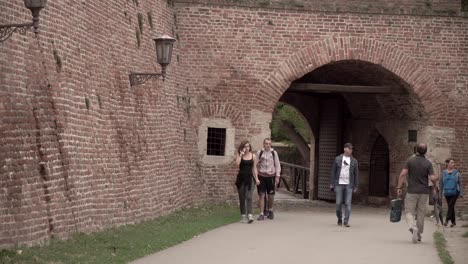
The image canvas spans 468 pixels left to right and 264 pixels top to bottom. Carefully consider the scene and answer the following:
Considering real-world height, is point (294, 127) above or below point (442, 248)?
above

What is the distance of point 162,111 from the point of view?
1908cm

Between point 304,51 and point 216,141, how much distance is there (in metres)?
2.82

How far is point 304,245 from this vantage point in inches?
543

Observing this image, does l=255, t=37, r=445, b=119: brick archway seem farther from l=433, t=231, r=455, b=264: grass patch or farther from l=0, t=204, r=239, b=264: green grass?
l=433, t=231, r=455, b=264: grass patch

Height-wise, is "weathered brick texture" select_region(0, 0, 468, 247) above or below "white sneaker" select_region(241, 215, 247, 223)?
above

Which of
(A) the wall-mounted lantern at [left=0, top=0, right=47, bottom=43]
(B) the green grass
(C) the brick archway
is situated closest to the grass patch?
(B) the green grass

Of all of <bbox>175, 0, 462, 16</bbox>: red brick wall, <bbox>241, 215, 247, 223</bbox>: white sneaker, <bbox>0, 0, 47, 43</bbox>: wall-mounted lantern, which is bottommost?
<bbox>241, 215, 247, 223</bbox>: white sneaker

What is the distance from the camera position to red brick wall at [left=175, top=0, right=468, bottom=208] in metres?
22.0

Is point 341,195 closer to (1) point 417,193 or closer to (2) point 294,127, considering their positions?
(1) point 417,193

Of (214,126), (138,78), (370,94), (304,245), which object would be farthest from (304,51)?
(304,245)

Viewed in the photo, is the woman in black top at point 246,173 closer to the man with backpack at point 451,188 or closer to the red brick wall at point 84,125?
the red brick wall at point 84,125

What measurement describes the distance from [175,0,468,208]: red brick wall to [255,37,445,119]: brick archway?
2 centimetres

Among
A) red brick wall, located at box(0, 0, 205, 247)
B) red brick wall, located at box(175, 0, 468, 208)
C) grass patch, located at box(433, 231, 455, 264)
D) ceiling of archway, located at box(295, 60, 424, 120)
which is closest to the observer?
red brick wall, located at box(0, 0, 205, 247)

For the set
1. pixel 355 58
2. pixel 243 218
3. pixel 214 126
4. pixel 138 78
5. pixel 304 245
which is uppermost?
pixel 355 58
